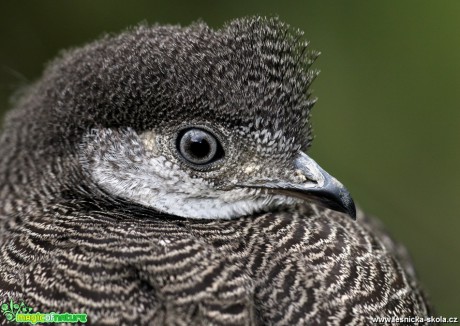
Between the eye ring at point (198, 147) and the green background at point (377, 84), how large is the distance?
308 cm

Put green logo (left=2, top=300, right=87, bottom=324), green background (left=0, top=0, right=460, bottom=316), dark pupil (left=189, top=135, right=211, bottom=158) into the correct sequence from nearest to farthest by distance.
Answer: green logo (left=2, top=300, right=87, bottom=324) → dark pupil (left=189, top=135, right=211, bottom=158) → green background (left=0, top=0, right=460, bottom=316)

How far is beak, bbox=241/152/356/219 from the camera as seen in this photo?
3.08m

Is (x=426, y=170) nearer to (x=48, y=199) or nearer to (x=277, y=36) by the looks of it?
(x=277, y=36)

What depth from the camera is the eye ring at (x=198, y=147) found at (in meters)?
3.06

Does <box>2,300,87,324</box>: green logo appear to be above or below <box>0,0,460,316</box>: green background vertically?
below

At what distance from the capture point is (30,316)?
2701mm

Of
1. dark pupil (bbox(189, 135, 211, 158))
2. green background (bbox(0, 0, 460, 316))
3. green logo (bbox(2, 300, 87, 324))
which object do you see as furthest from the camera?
green background (bbox(0, 0, 460, 316))

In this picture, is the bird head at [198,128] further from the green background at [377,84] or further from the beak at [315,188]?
the green background at [377,84]

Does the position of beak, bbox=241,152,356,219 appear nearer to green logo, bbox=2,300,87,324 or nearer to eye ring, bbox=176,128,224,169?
eye ring, bbox=176,128,224,169

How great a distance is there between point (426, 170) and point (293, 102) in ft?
11.2

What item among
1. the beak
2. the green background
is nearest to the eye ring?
the beak

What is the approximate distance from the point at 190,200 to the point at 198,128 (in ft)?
1.01

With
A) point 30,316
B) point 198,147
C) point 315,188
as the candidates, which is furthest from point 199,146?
point 30,316

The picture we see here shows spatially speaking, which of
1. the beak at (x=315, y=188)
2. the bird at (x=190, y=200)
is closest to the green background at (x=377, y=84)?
the bird at (x=190, y=200)
